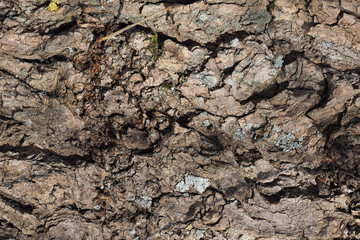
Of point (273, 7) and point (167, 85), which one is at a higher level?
point (273, 7)

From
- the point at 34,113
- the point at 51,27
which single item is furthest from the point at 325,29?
the point at 34,113

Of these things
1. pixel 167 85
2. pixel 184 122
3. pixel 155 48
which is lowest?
pixel 184 122

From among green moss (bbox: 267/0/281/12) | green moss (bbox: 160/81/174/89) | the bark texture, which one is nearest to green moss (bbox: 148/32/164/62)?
the bark texture

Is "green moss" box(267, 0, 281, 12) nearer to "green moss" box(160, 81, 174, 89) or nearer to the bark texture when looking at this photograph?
the bark texture

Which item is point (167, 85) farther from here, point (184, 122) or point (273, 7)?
point (273, 7)

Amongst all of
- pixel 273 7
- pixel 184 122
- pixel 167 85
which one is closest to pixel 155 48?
pixel 167 85

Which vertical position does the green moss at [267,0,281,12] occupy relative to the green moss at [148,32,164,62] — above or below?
above
